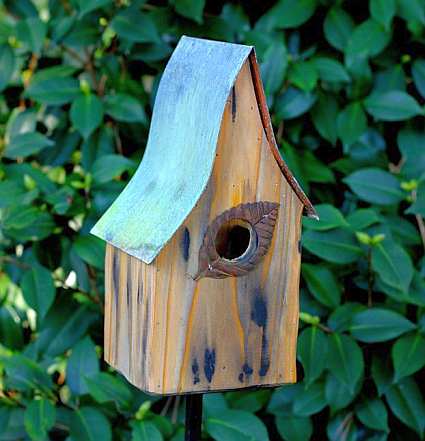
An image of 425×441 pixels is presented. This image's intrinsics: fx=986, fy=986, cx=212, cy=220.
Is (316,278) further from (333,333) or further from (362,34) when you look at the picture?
(362,34)

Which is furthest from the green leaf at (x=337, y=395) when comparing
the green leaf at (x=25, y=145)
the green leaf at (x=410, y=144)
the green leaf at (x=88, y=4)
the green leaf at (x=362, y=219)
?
the green leaf at (x=88, y=4)

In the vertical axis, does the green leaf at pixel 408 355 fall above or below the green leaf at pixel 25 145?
below

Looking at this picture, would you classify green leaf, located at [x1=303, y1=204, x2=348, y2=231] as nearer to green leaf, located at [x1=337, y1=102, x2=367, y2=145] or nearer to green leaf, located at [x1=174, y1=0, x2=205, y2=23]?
green leaf, located at [x1=337, y1=102, x2=367, y2=145]

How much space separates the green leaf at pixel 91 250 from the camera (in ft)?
7.25

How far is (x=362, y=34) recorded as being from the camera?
2.46 m

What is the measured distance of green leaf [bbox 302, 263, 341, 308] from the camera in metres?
2.30

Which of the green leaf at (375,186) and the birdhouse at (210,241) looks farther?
the green leaf at (375,186)

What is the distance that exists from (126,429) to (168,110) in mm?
884

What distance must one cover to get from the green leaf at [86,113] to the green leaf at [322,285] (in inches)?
23.7

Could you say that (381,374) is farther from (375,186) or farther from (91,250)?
(91,250)

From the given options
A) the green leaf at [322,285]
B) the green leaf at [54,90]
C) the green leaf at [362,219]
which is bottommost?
the green leaf at [322,285]

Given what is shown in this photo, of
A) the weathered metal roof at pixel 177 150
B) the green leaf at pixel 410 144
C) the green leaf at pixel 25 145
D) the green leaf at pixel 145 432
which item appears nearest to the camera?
the weathered metal roof at pixel 177 150

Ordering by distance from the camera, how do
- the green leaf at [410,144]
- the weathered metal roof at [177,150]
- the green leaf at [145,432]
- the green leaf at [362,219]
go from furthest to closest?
1. the green leaf at [410,144]
2. the green leaf at [362,219]
3. the green leaf at [145,432]
4. the weathered metal roof at [177,150]

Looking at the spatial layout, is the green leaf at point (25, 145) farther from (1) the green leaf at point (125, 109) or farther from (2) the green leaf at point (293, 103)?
(2) the green leaf at point (293, 103)
